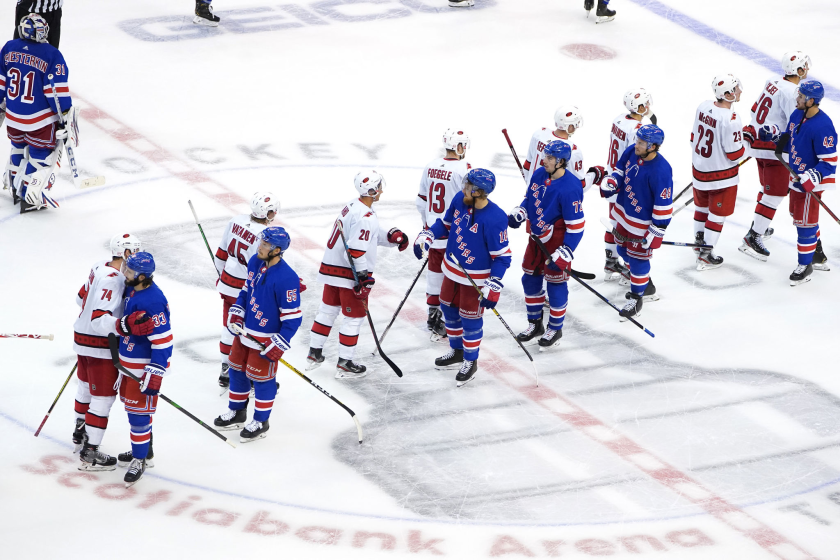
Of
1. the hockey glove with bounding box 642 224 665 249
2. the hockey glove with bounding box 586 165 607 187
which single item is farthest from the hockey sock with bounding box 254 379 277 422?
the hockey glove with bounding box 586 165 607 187

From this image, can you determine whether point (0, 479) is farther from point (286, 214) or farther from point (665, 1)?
point (665, 1)

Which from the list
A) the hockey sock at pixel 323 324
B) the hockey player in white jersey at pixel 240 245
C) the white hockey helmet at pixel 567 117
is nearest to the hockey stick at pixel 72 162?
the hockey player in white jersey at pixel 240 245

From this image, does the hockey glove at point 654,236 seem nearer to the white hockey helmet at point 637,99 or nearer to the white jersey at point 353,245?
the white hockey helmet at point 637,99

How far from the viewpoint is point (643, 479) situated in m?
6.26

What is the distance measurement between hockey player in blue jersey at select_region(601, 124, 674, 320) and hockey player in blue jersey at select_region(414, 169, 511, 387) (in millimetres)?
1388

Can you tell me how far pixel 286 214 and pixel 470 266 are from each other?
2.96m

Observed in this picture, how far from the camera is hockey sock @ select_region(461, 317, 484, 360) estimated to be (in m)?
7.10

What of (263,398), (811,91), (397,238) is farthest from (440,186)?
(811,91)

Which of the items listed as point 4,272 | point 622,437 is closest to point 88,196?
point 4,272

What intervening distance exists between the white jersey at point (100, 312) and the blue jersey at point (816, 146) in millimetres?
5252

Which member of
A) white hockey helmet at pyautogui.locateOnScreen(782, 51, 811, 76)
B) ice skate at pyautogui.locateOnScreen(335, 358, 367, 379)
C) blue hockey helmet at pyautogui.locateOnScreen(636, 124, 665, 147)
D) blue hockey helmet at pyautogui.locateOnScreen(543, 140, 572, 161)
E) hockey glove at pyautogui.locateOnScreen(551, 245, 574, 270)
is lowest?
ice skate at pyautogui.locateOnScreen(335, 358, 367, 379)

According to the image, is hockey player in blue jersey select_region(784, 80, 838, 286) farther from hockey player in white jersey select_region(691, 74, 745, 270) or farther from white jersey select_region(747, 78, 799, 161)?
hockey player in white jersey select_region(691, 74, 745, 270)

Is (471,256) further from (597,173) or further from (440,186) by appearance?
(597,173)

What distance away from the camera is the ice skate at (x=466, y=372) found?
7168mm
